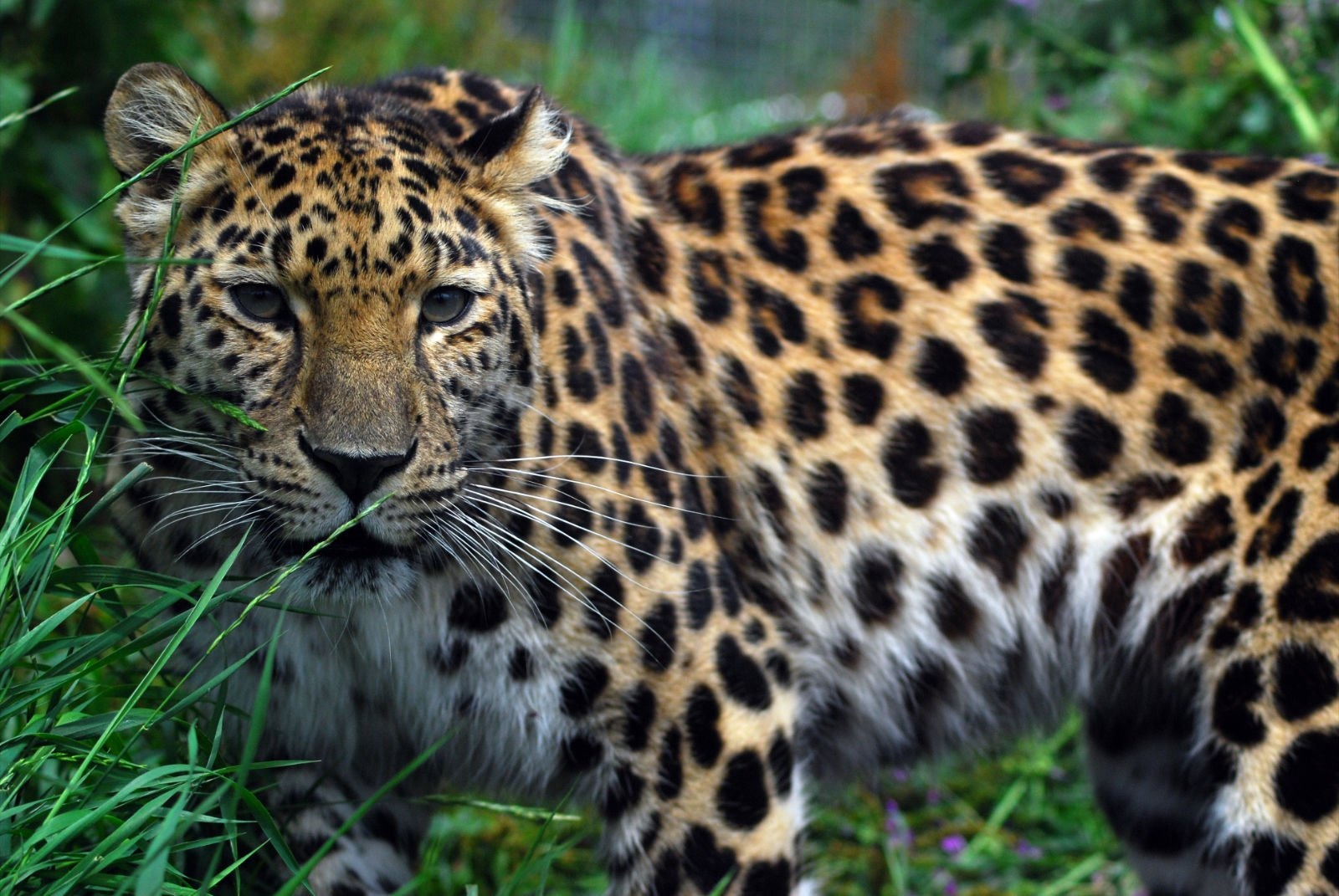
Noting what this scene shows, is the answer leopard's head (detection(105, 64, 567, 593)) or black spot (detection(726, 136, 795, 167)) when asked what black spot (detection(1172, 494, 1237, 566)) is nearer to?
black spot (detection(726, 136, 795, 167))

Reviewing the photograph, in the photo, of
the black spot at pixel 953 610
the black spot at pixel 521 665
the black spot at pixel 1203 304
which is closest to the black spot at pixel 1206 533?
the black spot at pixel 1203 304

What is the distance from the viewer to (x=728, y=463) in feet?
14.2

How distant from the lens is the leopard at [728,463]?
3.35 m

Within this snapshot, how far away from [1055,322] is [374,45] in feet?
24.4

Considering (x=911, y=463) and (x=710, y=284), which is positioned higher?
(x=710, y=284)

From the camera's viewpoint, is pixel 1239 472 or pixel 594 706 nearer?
pixel 594 706

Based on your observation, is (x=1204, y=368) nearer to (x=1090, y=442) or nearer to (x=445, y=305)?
(x=1090, y=442)

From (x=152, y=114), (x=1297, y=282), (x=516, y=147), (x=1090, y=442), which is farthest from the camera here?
(x=1090, y=442)

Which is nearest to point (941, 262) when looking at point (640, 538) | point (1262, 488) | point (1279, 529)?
point (1262, 488)

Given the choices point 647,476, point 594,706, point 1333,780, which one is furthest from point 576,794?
point 1333,780

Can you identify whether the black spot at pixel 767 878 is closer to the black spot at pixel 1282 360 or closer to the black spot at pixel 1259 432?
the black spot at pixel 1259 432

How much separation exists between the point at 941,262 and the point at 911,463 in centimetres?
60

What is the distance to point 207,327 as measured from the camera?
3.30 metres

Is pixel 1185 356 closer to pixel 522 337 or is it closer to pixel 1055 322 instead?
pixel 1055 322
